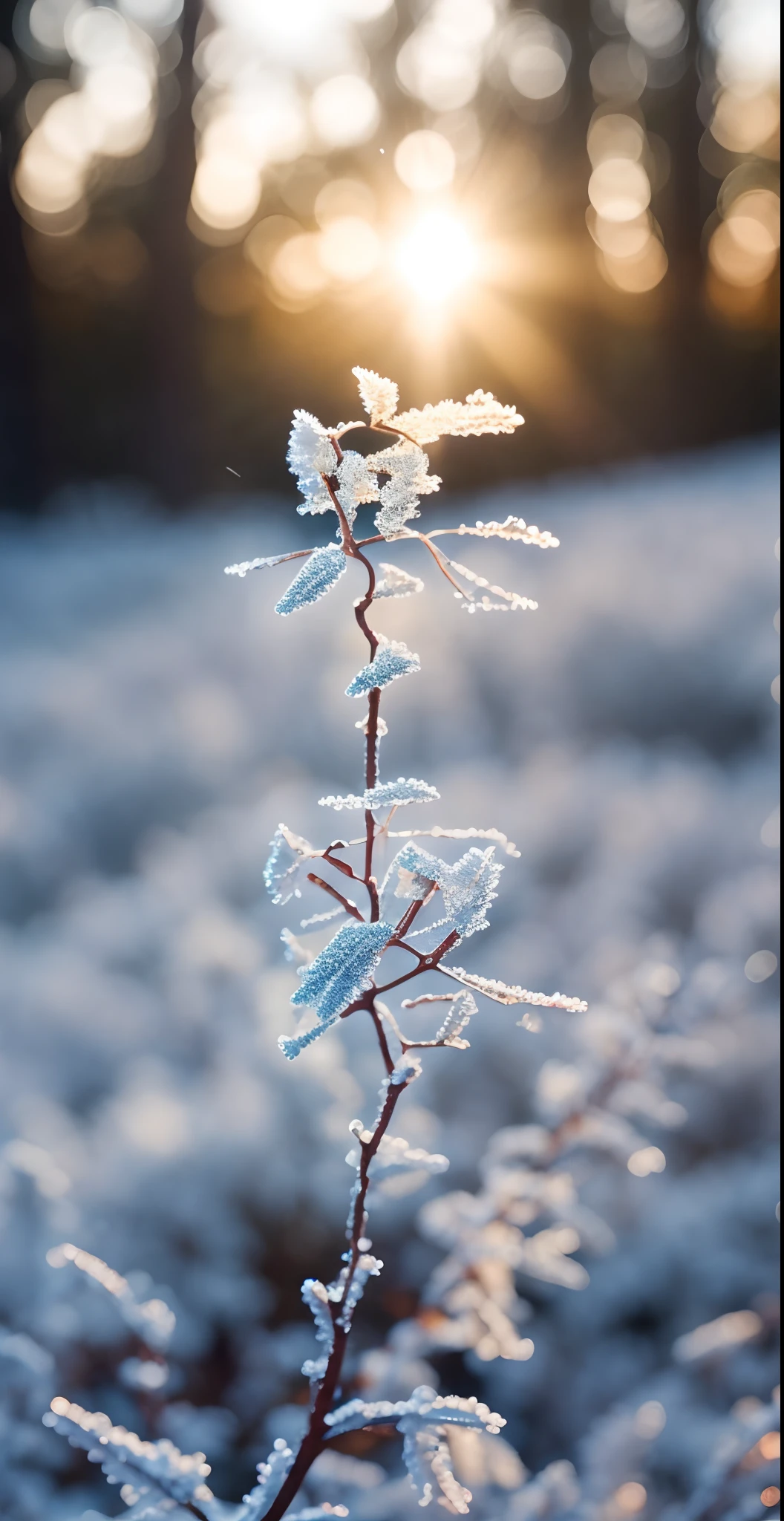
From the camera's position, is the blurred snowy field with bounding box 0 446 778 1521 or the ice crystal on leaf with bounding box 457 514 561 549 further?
the blurred snowy field with bounding box 0 446 778 1521

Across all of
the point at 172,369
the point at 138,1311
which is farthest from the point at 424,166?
the point at 172,369

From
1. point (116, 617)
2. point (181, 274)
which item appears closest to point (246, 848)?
point (116, 617)

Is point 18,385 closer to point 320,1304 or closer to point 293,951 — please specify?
point 293,951

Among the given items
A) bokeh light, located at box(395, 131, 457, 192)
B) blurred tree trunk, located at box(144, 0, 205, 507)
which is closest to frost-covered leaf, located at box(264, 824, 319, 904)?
bokeh light, located at box(395, 131, 457, 192)

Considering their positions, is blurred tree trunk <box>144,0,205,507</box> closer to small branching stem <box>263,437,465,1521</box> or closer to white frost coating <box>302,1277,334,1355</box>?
small branching stem <box>263,437,465,1521</box>

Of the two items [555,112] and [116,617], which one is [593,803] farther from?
[555,112]

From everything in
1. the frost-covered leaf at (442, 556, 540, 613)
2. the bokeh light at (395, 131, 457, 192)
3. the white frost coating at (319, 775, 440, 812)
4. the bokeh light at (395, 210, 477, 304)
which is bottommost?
the white frost coating at (319, 775, 440, 812)

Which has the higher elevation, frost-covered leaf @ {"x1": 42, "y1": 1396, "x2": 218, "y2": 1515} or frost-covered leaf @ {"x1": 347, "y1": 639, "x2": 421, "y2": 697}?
frost-covered leaf @ {"x1": 347, "y1": 639, "x2": 421, "y2": 697}

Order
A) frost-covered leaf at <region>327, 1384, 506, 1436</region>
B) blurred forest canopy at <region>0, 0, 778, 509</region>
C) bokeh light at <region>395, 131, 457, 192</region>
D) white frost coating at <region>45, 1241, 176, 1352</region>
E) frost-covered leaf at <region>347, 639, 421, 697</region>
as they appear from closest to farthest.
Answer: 1. frost-covered leaf at <region>347, 639, 421, 697</region>
2. frost-covered leaf at <region>327, 1384, 506, 1436</region>
3. white frost coating at <region>45, 1241, 176, 1352</region>
4. bokeh light at <region>395, 131, 457, 192</region>
5. blurred forest canopy at <region>0, 0, 778, 509</region>
